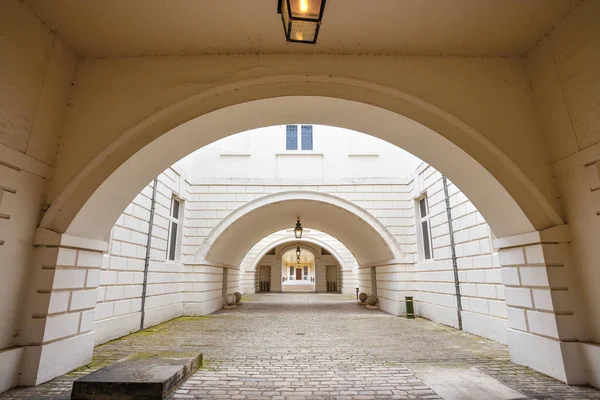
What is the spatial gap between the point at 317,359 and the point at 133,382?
2563 millimetres

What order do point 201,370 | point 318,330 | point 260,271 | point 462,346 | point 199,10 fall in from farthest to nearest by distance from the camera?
point 260,271, point 318,330, point 462,346, point 201,370, point 199,10

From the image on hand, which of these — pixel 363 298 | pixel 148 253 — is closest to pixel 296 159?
pixel 148 253

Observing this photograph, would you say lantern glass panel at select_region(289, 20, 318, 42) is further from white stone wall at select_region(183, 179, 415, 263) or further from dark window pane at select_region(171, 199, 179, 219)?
dark window pane at select_region(171, 199, 179, 219)

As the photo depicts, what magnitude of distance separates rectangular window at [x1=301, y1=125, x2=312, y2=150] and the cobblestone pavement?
583cm

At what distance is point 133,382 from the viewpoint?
3055 millimetres

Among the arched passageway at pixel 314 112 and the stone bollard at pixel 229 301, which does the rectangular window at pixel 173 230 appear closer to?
the stone bollard at pixel 229 301

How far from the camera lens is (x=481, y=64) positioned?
4.34m

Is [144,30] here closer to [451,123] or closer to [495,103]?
[451,123]

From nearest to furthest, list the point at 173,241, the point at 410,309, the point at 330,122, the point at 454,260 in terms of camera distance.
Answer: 1. the point at 330,122
2. the point at 454,260
3. the point at 410,309
4. the point at 173,241

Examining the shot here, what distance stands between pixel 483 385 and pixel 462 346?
2.18 metres

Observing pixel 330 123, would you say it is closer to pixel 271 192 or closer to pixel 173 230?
pixel 271 192

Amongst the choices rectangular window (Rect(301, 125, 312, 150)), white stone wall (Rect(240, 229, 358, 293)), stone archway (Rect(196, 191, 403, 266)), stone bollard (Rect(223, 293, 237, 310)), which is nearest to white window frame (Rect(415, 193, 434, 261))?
stone archway (Rect(196, 191, 403, 266))

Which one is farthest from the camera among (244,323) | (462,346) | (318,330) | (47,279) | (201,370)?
(244,323)

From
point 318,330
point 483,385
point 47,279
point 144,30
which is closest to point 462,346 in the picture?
→ point 483,385
